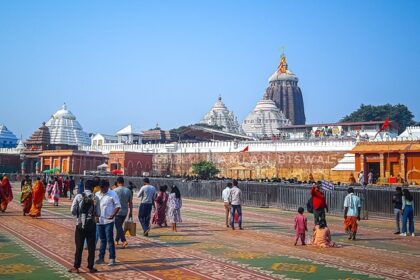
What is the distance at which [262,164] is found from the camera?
43.2m

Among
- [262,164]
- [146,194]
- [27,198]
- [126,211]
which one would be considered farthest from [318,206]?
[262,164]

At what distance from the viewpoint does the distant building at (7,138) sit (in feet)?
277

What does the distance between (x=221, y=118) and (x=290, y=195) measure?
63.8 m

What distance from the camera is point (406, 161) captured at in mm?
30000

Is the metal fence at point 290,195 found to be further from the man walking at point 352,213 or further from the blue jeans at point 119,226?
the blue jeans at point 119,226

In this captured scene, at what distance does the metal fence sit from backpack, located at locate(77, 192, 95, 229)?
42.0 ft

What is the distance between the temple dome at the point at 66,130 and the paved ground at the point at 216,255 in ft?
191

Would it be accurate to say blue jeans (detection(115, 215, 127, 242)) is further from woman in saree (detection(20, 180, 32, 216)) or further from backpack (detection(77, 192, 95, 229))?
woman in saree (detection(20, 180, 32, 216))

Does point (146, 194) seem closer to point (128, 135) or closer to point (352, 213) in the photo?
point (352, 213)

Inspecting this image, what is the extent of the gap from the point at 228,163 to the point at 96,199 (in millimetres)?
38622

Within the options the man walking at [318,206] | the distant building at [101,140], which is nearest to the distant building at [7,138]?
the distant building at [101,140]

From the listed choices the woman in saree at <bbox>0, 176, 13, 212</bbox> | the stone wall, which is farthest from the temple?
the woman in saree at <bbox>0, 176, 13, 212</bbox>

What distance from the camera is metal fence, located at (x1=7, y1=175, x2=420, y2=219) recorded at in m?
17.4

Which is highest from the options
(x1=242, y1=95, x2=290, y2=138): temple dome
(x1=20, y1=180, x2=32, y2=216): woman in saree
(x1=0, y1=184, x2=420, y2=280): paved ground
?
(x1=242, y1=95, x2=290, y2=138): temple dome
